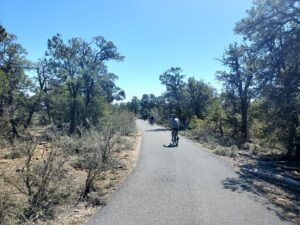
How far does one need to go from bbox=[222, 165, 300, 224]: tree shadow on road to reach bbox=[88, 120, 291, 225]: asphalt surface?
0.03 m

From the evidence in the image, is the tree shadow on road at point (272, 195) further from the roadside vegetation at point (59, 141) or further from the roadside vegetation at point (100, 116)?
the roadside vegetation at point (59, 141)

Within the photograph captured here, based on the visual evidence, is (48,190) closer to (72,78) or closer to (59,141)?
(59,141)

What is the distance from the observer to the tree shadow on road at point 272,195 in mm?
7385

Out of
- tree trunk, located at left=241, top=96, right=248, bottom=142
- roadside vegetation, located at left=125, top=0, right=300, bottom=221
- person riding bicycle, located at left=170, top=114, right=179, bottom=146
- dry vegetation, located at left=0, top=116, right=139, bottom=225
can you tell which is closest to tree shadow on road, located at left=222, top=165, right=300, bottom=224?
roadside vegetation, located at left=125, top=0, right=300, bottom=221

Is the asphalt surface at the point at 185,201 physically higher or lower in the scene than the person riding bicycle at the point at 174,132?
lower

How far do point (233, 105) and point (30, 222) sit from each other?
32.8 meters

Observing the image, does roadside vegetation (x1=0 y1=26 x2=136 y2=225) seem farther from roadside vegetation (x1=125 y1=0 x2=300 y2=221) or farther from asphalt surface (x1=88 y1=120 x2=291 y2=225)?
roadside vegetation (x1=125 y1=0 x2=300 y2=221)

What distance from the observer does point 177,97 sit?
62.2 meters

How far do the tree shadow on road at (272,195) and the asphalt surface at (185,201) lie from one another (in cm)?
3

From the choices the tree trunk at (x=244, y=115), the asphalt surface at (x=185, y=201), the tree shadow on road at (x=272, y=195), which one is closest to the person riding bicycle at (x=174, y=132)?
the asphalt surface at (x=185, y=201)

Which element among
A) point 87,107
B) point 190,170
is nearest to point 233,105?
point 87,107

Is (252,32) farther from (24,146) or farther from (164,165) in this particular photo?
(24,146)

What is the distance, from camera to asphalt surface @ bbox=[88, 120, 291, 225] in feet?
21.5

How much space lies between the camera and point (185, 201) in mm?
7754
